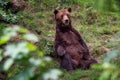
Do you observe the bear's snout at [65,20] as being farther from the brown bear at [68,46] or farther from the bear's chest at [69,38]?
the bear's chest at [69,38]

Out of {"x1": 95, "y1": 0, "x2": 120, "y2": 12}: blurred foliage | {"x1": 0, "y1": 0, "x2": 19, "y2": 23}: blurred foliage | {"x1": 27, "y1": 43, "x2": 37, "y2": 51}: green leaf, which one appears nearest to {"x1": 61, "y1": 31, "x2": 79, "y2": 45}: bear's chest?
{"x1": 0, "y1": 0, "x2": 19, "y2": 23}: blurred foliage

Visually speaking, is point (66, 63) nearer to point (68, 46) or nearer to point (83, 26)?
point (68, 46)

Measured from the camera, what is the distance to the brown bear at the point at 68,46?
888 centimetres

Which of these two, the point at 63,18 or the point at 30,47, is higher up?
the point at 30,47

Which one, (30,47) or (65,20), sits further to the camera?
(65,20)

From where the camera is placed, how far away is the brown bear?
888 centimetres

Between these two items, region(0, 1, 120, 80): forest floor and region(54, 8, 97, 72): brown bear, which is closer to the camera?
region(54, 8, 97, 72): brown bear

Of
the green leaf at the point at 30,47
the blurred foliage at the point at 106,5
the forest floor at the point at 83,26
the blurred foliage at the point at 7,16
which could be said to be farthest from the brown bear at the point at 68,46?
the green leaf at the point at 30,47

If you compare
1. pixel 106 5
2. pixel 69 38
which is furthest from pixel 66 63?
pixel 106 5

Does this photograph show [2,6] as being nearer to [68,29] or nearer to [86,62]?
[68,29]

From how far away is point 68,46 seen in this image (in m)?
9.20

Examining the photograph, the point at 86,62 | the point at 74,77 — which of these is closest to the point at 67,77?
the point at 74,77

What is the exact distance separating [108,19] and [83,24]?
2.89ft

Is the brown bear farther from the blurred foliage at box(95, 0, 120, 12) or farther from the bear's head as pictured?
the blurred foliage at box(95, 0, 120, 12)
